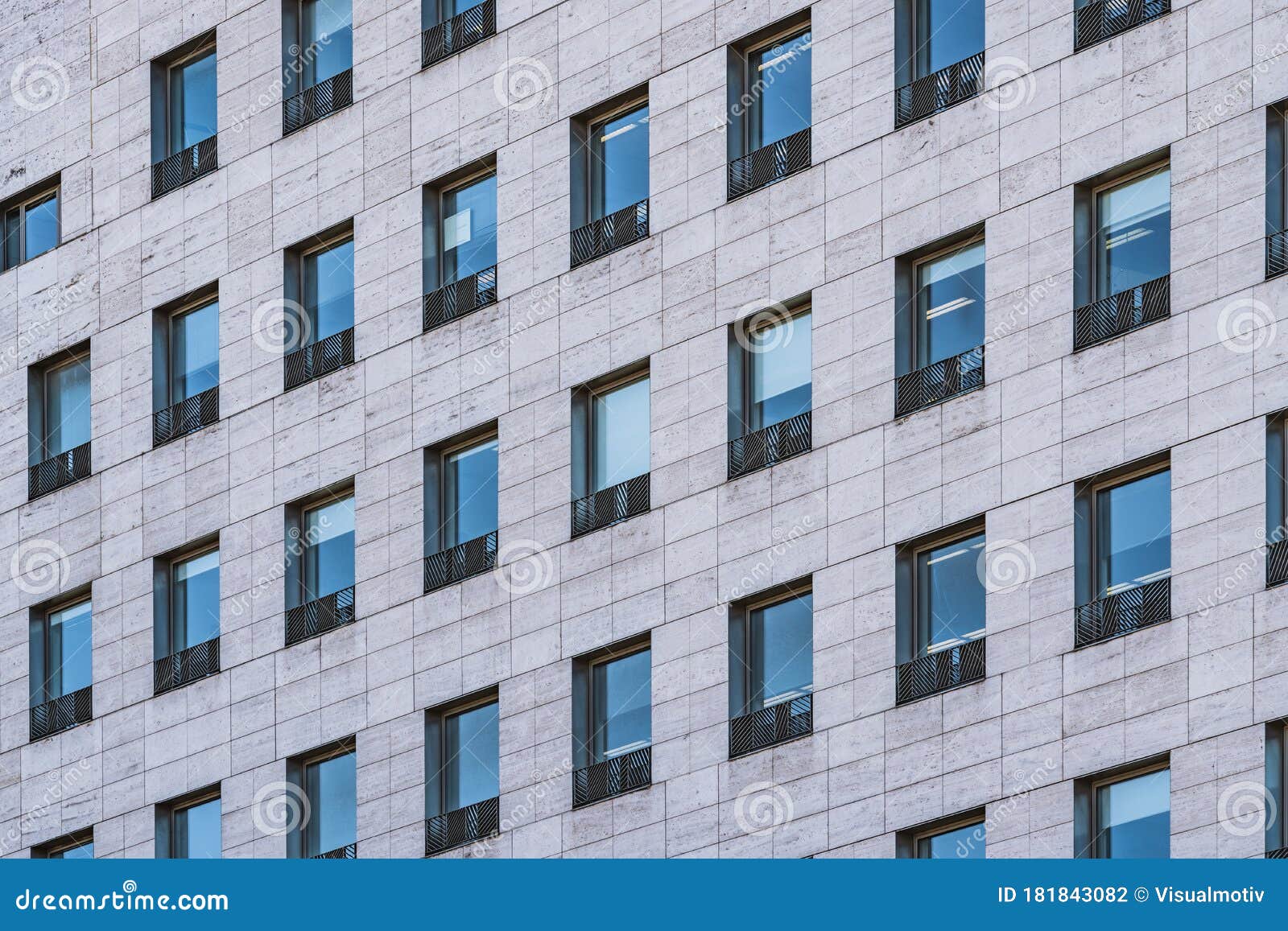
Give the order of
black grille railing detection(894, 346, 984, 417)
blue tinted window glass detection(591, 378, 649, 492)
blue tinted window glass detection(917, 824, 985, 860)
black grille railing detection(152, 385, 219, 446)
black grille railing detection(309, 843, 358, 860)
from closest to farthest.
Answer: blue tinted window glass detection(917, 824, 985, 860), black grille railing detection(894, 346, 984, 417), blue tinted window glass detection(591, 378, 649, 492), black grille railing detection(309, 843, 358, 860), black grille railing detection(152, 385, 219, 446)

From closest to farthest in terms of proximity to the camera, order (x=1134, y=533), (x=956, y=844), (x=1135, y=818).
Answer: (x=1135, y=818), (x=1134, y=533), (x=956, y=844)

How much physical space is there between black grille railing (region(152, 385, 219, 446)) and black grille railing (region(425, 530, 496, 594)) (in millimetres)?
5503

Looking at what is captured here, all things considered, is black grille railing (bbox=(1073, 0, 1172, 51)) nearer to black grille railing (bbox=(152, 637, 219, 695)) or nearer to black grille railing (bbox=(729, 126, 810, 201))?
black grille railing (bbox=(729, 126, 810, 201))

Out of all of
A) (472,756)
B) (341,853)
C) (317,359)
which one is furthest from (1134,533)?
(317,359)

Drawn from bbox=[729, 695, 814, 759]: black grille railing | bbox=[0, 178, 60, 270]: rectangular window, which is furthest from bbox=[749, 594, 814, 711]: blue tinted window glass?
bbox=[0, 178, 60, 270]: rectangular window

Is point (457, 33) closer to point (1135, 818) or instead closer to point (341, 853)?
point (341, 853)

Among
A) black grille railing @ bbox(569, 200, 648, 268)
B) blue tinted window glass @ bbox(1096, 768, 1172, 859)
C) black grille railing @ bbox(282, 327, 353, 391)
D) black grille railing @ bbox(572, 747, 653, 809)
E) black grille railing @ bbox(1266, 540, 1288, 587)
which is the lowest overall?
blue tinted window glass @ bbox(1096, 768, 1172, 859)

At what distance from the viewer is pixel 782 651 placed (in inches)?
2121

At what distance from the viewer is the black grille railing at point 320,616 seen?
5897 cm

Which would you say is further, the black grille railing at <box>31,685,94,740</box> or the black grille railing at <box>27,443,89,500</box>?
the black grille railing at <box>27,443,89,500</box>

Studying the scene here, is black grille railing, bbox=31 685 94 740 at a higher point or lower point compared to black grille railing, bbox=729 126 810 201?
lower

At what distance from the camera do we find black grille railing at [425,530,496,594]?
188 ft

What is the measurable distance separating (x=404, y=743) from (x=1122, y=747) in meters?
12.1

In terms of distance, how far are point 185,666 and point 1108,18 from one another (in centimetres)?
1773
